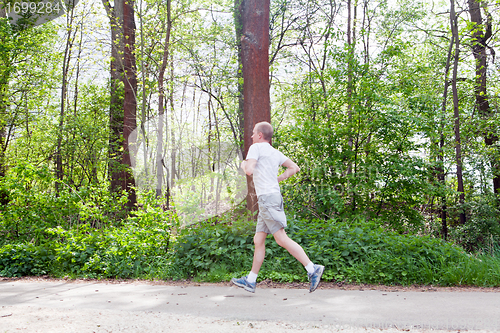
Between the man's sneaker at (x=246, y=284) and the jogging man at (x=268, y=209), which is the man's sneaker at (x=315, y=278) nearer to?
the jogging man at (x=268, y=209)

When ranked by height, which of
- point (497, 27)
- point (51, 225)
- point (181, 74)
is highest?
point (497, 27)

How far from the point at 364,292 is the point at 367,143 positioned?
4.75 metres

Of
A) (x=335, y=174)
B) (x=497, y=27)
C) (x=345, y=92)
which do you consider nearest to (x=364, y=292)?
(x=335, y=174)

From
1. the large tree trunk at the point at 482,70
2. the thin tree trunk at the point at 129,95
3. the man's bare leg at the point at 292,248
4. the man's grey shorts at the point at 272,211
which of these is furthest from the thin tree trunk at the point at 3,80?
the large tree trunk at the point at 482,70

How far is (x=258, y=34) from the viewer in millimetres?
7000

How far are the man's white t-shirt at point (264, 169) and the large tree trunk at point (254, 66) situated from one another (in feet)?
8.54

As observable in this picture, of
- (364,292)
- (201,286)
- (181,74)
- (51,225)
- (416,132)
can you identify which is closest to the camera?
(364,292)

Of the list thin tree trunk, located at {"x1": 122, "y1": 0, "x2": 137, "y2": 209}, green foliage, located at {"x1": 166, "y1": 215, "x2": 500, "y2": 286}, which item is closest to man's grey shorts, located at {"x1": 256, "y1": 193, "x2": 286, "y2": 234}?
green foliage, located at {"x1": 166, "y1": 215, "x2": 500, "y2": 286}

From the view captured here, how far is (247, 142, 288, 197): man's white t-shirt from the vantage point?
13.7ft

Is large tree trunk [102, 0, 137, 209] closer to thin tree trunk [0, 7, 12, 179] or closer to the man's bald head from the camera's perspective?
thin tree trunk [0, 7, 12, 179]

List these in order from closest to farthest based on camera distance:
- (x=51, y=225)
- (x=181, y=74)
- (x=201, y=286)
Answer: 1. (x=201, y=286)
2. (x=51, y=225)
3. (x=181, y=74)

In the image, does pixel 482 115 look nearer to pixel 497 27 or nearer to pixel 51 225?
pixel 497 27

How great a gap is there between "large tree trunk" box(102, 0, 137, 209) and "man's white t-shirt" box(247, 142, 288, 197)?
8.46m

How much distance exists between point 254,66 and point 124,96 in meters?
7.52
